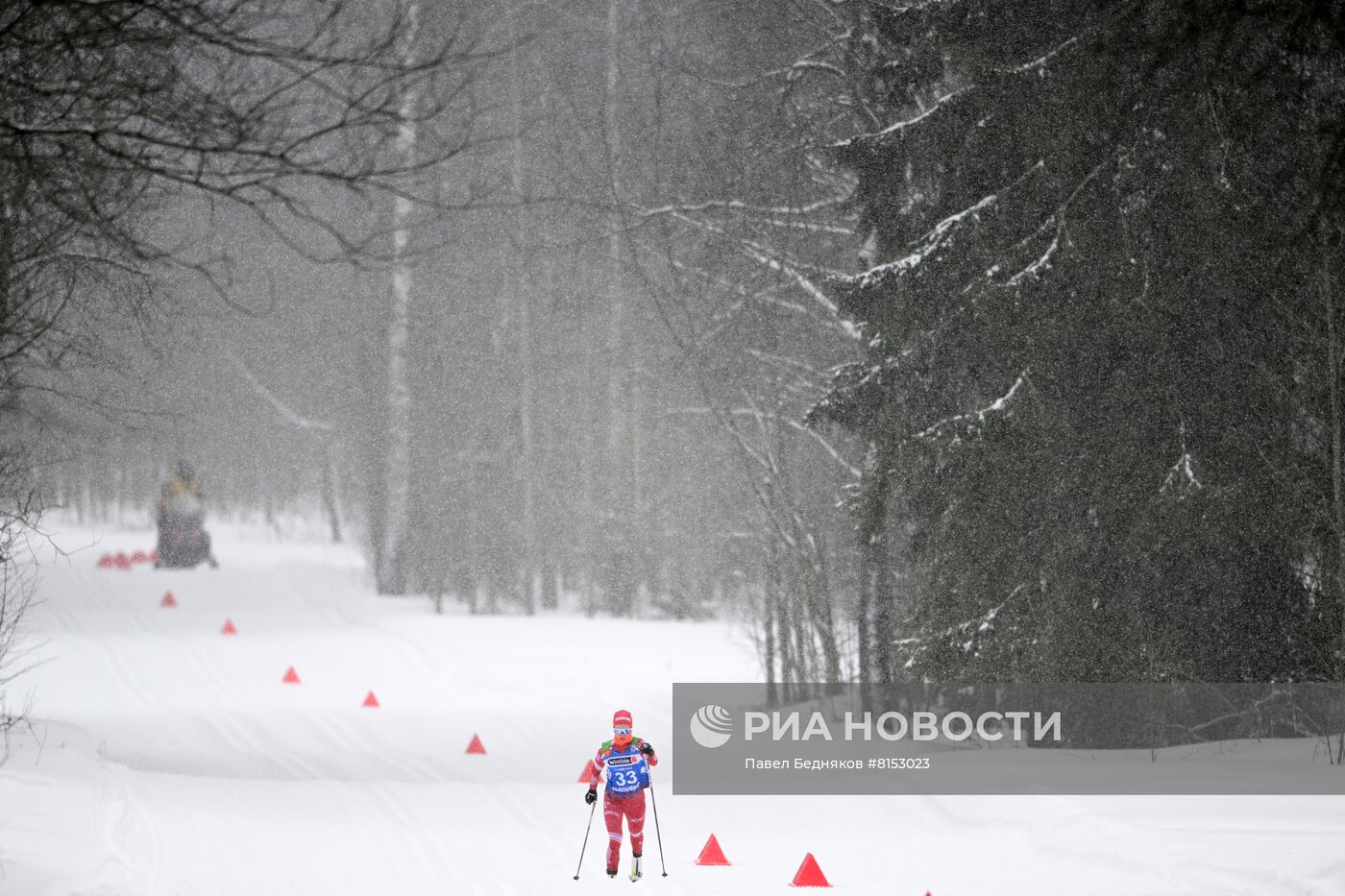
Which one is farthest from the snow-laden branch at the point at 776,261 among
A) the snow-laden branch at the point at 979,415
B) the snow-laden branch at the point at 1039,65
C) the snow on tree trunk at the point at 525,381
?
the snow on tree trunk at the point at 525,381

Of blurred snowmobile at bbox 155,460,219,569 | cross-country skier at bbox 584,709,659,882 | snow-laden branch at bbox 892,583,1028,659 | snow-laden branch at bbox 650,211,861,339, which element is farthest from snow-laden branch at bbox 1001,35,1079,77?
blurred snowmobile at bbox 155,460,219,569

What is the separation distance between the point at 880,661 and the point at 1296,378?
5939mm

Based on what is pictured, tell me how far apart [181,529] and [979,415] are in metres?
24.7

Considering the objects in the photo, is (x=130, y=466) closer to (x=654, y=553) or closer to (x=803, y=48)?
(x=654, y=553)

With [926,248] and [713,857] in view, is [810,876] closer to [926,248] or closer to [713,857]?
[713,857]

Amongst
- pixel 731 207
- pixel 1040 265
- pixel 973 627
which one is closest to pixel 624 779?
pixel 973 627

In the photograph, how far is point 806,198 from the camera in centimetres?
1736

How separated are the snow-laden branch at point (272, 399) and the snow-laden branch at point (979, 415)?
105 feet

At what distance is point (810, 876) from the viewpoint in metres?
8.79

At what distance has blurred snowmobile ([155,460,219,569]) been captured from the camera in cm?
3222

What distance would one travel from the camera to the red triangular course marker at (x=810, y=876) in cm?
877

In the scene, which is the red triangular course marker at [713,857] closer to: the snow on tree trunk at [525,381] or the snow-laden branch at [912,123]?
the snow-laden branch at [912,123]

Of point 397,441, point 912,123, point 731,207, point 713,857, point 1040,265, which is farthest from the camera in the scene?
point 397,441

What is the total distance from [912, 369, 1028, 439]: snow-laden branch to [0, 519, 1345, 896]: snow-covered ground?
3.24 m
